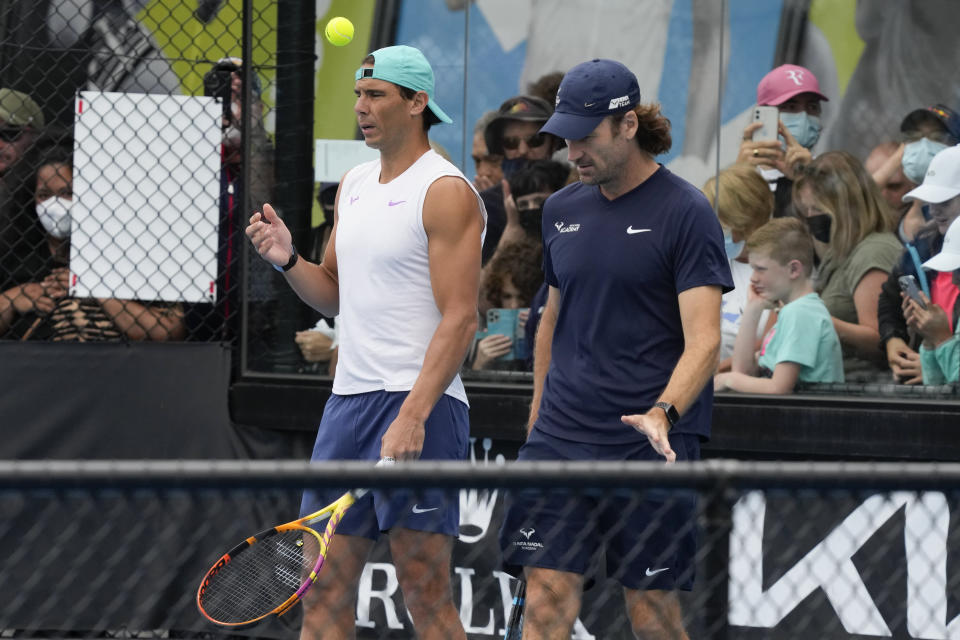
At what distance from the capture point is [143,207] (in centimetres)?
575

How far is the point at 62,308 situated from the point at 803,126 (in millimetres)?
3241

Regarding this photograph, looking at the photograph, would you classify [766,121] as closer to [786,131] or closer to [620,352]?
[786,131]

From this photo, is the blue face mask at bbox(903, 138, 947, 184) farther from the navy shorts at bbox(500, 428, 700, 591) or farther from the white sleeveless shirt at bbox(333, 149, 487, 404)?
the white sleeveless shirt at bbox(333, 149, 487, 404)

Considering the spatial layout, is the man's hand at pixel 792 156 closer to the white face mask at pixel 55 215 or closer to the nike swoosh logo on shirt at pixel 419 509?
the nike swoosh logo on shirt at pixel 419 509

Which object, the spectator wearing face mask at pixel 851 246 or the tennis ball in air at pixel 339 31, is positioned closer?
the spectator wearing face mask at pixel 851 246

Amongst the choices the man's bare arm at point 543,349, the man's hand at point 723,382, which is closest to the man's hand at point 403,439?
the man's bare arm at point 543,349

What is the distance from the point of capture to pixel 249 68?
563 cm

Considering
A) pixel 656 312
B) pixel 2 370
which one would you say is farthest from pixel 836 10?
pixel 2 370

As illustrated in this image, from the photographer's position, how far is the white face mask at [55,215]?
5.77 m

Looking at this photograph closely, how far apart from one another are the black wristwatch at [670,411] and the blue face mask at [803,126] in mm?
2464

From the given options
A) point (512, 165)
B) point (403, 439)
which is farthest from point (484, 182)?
point (403, 439)

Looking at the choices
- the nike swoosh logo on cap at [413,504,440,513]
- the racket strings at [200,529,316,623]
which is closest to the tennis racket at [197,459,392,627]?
the racket strings at [200,529,316,623]

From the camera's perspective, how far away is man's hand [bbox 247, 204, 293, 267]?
3.71m

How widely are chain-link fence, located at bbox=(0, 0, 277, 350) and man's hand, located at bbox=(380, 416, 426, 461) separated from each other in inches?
89.6
